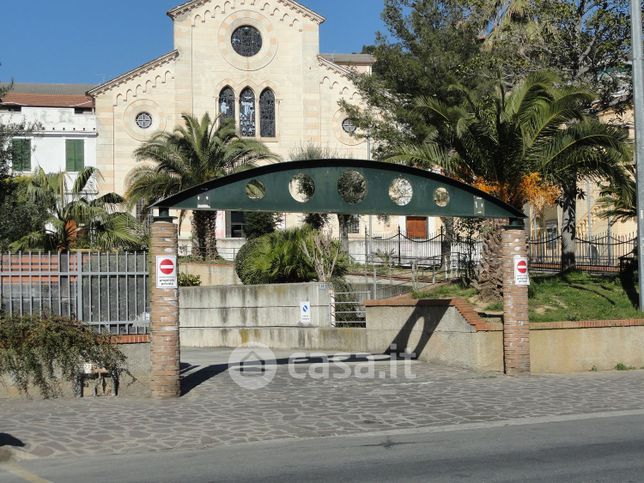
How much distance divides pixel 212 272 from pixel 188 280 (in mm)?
1958

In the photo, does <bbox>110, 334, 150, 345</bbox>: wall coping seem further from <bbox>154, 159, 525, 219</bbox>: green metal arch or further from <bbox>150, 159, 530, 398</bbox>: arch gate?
<bbox>154, 159, 525, 219</bbox>: green metal arch

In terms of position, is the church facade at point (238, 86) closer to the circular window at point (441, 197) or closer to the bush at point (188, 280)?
the bush at point (188, 280)

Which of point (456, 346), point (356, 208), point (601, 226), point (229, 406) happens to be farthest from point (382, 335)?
point (601, 226)

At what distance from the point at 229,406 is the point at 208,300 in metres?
15.0

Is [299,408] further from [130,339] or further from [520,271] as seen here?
[520,271]

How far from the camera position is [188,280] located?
34969 millimetres

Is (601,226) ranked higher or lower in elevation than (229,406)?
higher

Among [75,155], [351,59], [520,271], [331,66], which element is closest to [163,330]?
[520,271]

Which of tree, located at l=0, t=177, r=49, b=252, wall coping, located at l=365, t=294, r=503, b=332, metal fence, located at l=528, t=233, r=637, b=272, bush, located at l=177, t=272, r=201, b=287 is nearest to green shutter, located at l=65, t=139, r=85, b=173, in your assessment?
bush, located at l=177, t=272, r=201, b=287

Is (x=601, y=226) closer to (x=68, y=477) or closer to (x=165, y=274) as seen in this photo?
(x=165, y=274)

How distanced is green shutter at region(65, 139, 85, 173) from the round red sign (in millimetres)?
37951

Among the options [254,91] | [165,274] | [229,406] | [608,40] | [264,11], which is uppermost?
[264,11]

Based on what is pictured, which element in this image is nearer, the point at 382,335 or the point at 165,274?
the point at 165,274

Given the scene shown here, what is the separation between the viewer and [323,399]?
574 inches
